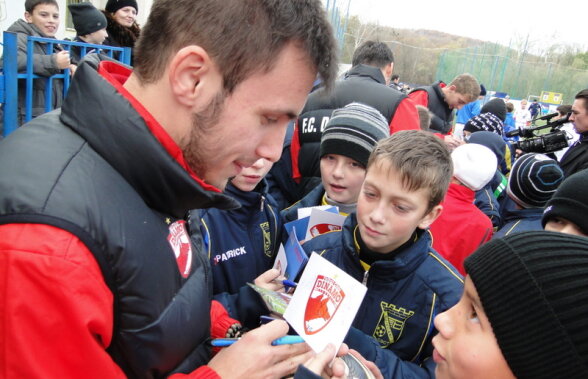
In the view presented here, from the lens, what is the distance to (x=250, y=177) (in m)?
2.32

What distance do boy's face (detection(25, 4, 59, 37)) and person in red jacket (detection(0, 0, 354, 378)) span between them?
4.33 m

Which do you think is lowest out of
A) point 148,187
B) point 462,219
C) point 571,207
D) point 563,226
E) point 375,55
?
point 462,219

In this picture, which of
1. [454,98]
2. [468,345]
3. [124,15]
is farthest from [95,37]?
[454,98]

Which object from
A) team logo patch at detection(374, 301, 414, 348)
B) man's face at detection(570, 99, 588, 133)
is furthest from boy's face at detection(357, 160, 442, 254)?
man's face at detection(570, 99, 588, 133)

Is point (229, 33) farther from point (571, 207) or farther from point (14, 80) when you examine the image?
point (14, 80)

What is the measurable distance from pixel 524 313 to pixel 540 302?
49mm

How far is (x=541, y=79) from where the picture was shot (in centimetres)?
2544

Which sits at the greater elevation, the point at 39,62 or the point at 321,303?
the point at 39,62

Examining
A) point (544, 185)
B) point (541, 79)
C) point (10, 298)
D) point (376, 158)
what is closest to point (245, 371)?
point (10, 298)

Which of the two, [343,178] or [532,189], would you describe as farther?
[532,189]

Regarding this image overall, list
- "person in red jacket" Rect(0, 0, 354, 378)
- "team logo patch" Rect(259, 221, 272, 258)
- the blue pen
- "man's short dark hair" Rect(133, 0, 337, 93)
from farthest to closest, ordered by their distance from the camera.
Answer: "team logo patch" Rect(259, 221, 272, 258)
the blue pen
"man's short dark hair" Rect(133, 0, 337, 93)
"person in red jacket" Rect(0, 0, 354, 378)

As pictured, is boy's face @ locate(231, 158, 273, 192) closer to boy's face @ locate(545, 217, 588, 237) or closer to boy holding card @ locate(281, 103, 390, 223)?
boy holding card @ locate(281, 103, 390, 223)

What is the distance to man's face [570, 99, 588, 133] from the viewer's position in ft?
15.4

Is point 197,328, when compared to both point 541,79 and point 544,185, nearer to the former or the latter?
point 544,185
